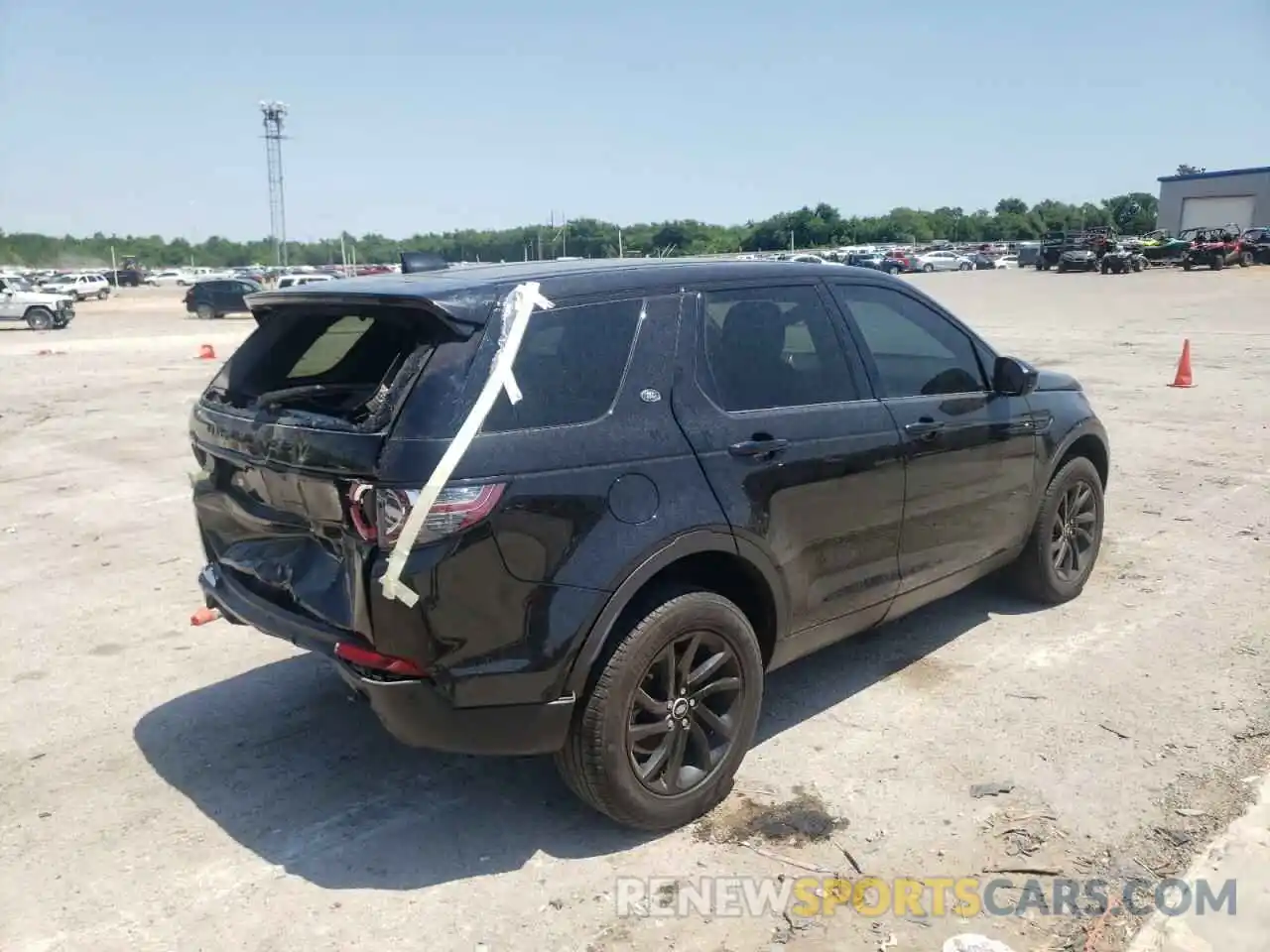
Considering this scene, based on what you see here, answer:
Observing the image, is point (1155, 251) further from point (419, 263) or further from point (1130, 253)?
point (419, 263)

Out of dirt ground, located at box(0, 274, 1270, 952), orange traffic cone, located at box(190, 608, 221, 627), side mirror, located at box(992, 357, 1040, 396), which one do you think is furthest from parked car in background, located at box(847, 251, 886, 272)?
orange traffic cone, located at box(190, 608, 221, 627)

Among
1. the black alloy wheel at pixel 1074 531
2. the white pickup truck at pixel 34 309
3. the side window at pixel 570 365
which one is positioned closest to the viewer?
the side window at pixel 570 365

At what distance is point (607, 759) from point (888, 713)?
61.8 inches

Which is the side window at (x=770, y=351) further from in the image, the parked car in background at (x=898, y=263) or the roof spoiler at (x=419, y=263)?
the parked car in background at (x=898, y=263)

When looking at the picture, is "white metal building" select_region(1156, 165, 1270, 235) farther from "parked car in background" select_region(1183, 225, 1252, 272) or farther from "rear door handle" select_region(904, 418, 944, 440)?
"rear door handle" select_region(904, 418, 944, 440)

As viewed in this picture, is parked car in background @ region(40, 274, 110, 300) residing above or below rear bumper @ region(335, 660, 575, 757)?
above

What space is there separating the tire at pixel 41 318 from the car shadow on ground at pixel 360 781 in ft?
113

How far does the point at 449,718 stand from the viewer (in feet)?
9.69

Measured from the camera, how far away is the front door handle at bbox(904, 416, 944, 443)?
4.14 metres

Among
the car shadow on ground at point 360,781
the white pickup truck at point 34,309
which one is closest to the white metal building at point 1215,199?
the white pickup truck at point 34,309

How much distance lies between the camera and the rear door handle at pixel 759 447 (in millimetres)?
3452

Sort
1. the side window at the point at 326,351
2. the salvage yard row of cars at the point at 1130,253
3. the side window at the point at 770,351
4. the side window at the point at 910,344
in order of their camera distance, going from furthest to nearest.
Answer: the salvage yard row of cars at the point at 1130,253
the side window at the point at 910,344
the side window at the point at 326,351
the side window at the point at 770,351

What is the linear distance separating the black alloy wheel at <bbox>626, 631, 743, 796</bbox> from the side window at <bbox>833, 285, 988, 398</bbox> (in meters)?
1.45

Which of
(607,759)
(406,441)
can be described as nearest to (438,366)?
(406,441)
